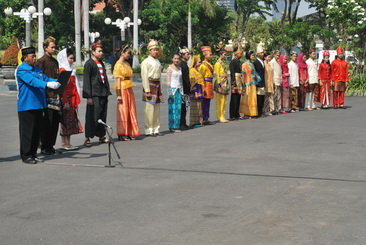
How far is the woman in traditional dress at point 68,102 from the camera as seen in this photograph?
1147 cm

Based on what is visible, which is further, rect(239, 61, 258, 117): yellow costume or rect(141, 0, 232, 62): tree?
rect(141, 0, 232, 62): tree

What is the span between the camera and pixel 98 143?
12531 millimetres

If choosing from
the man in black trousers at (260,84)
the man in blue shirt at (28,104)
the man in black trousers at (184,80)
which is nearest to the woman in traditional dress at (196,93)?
the man in black trousers at (184,80)

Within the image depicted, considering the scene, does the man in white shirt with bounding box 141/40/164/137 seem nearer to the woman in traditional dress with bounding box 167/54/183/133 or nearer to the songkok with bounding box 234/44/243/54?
the woman in traditional dress with bounding box 167/54/183/133

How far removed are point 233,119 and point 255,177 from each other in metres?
8.15

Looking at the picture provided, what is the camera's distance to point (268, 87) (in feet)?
58.8

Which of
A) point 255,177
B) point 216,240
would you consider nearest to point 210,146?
point 255,177

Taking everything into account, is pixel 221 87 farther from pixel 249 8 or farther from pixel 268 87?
pixel 249 8

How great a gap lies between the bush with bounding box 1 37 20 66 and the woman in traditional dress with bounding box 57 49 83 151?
20.5 metres

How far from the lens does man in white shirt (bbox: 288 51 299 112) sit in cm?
1909

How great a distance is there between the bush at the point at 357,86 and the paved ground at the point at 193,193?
46.9ft

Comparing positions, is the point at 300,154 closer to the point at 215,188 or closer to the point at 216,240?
the point at 215,188

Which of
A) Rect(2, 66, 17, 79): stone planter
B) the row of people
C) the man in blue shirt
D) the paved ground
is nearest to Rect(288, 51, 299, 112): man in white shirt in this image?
the row of people

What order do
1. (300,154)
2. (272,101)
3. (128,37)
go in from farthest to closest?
(128,37)
(272,101)
(300,154)
